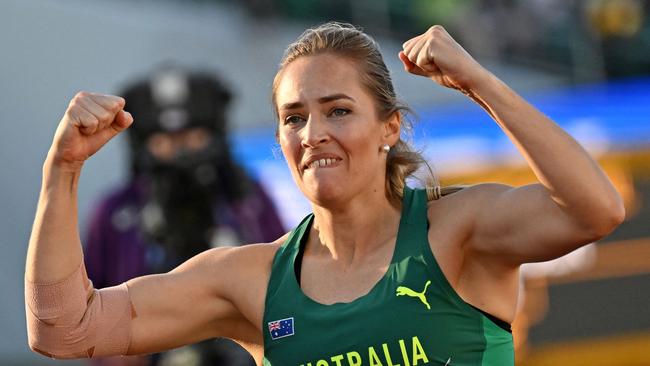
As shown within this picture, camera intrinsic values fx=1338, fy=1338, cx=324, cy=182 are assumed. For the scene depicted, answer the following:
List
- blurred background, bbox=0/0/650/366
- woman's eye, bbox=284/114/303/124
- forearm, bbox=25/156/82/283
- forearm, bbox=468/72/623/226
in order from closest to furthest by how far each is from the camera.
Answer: forearm, bbox=468/72/623/226 < forearm, bbox=25/156/82/283 < woman's eye, bbox=284/114/303/124 < blurred background, bbox=0/0/650/366

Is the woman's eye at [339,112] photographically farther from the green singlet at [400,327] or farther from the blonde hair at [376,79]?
the green singlet at [400,327]

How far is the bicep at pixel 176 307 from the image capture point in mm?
3682

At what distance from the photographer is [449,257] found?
11.3 ft

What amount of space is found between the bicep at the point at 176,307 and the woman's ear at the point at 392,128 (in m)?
0.59

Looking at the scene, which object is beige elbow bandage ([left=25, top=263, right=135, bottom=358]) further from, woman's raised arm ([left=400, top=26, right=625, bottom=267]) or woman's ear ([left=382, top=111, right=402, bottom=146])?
woman's raised arm ([left=400, top=26, right=625, bottom=267])

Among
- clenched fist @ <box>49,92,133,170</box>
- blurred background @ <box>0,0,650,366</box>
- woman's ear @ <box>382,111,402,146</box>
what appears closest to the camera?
clenched fist @ <box>49,92,133,170</box>

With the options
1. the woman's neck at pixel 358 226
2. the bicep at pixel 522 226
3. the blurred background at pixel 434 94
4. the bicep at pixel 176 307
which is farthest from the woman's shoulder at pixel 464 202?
the blurred background at pixel 434 94

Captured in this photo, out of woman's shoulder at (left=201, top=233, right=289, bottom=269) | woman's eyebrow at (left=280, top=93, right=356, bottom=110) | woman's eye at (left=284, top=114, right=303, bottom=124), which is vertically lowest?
woman's shoulder at (left=201, top=233, right=289, bottom=269)

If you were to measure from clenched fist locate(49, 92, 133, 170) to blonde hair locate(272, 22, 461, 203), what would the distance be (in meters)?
0.53

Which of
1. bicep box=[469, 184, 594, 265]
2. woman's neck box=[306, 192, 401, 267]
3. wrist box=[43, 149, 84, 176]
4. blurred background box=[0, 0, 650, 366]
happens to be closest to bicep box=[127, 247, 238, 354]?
woman's neck box=[306, 192, 401, 267]

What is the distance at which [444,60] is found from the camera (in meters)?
3.21

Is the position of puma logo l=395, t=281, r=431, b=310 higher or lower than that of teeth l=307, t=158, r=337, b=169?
lower

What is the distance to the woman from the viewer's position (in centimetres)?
325

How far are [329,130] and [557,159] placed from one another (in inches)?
25.0
